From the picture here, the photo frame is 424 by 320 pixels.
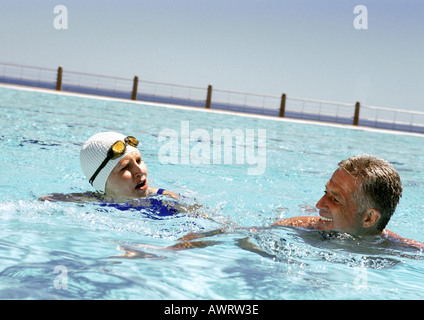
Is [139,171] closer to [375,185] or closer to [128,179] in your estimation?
[128,179]

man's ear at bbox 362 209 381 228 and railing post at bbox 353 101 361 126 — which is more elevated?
railing post at bbox 353 101 361 126

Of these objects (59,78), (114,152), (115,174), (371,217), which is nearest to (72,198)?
(115,174)

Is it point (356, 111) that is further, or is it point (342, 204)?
point (356, 111)

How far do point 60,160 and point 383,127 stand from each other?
17.3 meters

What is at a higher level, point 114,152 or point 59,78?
point 59,78

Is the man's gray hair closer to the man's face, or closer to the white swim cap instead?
the man's face

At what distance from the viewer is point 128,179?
4082mm

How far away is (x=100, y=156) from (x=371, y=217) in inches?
87.1

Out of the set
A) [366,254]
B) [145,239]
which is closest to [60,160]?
[145,239]

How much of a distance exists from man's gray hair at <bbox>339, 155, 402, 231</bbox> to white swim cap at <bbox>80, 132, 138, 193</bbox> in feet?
6.47

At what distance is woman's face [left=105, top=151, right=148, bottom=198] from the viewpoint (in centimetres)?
402

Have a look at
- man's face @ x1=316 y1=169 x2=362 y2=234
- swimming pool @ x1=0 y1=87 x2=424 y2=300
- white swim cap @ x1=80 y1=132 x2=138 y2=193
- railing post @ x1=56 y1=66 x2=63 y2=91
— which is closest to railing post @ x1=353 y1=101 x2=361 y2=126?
railing post @ x1=56 y1=66 x2=63 y2=91
